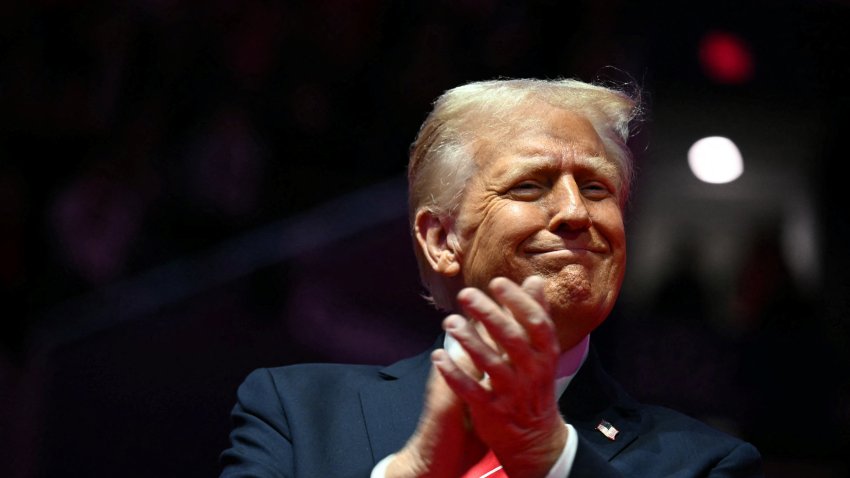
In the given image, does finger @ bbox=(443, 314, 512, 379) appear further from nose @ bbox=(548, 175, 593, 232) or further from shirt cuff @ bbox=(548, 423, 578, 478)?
nose @ bbox=(548, 175, 593, 232)

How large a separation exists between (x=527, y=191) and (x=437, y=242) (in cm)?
22

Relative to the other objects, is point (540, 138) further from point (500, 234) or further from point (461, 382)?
point (461, 382)

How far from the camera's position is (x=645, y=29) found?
8.30 feet

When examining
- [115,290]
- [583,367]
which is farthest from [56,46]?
[583,367]

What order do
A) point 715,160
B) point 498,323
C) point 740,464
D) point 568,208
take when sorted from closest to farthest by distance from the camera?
point 498,323 → point 568,208 → point 740,464 → point 715,160

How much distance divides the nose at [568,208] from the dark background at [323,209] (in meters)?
0.89

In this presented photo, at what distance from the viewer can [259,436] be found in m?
1.72

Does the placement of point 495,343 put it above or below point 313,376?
above

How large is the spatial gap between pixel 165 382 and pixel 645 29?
1.46 m

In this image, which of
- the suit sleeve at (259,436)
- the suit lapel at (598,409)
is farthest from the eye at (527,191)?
the suit sleeve at (259,436)

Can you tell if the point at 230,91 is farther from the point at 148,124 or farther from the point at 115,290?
the point at 115,290

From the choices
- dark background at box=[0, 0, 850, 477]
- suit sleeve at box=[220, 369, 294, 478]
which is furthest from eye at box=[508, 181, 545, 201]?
dark background at box=[0, 0, 850, 477]

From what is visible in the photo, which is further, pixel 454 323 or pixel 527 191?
pixel 527 191

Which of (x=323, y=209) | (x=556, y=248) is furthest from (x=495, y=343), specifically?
(x=323, y=209)
